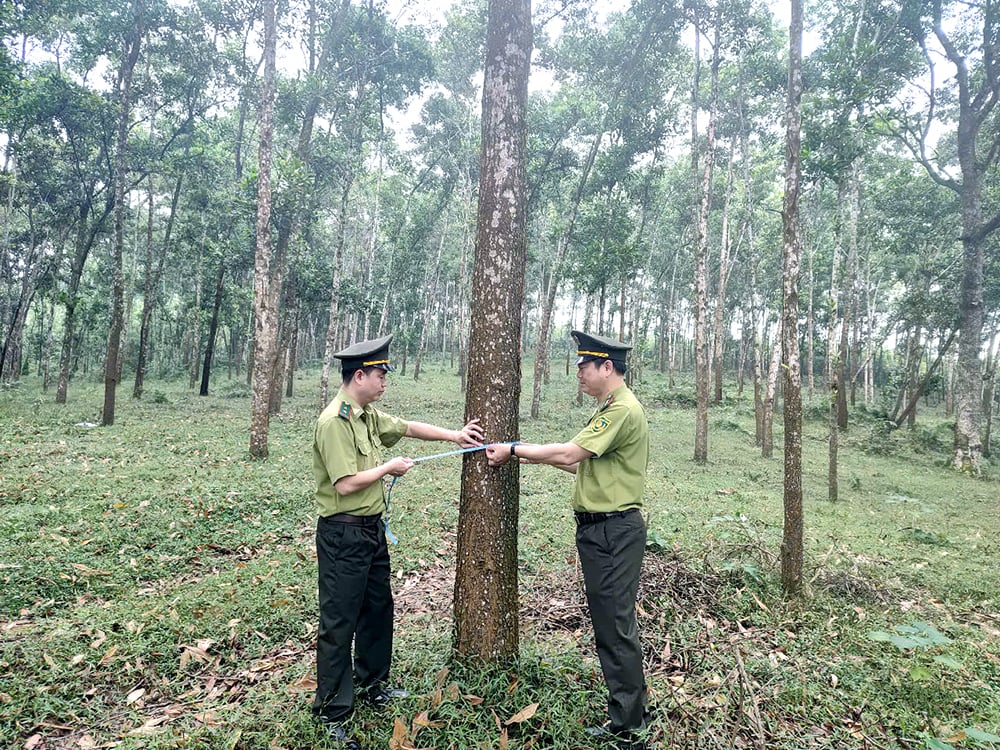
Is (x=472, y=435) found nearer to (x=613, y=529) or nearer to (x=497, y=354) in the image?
(x=497, y=354)

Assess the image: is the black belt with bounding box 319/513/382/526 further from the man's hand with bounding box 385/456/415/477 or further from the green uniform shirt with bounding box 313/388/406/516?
the man's hand with bounding box 385/456/415/477

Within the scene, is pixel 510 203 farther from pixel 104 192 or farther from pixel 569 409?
pixel 104 192

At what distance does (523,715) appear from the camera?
9.60ft

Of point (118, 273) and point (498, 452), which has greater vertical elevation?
point (118, 273)


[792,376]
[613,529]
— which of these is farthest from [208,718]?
[792,376]

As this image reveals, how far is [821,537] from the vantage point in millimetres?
7441

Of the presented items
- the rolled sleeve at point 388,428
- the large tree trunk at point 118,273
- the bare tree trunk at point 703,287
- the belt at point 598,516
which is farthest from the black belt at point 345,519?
the large tree trunk at point 118,273

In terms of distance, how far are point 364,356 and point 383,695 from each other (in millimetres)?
2201

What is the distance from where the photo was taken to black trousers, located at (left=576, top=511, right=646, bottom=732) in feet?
9.55

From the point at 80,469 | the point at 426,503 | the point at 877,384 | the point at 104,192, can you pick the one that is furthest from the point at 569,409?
the point at 877,384

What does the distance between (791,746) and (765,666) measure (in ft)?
2.72

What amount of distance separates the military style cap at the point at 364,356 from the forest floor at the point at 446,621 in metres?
2.04

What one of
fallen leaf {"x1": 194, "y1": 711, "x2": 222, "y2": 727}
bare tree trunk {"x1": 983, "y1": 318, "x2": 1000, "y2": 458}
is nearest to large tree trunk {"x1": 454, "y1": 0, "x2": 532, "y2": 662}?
fallen leaf {"x1": 194, "y1": 711, "x2": 222, "y2": 727}

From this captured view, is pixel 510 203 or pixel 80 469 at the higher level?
pixel 510 203
